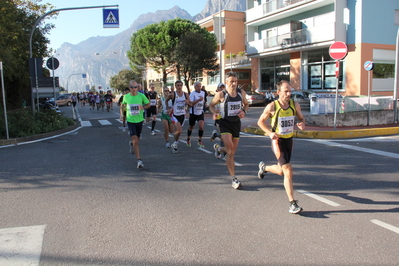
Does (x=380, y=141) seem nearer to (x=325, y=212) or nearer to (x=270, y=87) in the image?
(x=325, y=212)

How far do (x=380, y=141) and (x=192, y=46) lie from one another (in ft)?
75.3

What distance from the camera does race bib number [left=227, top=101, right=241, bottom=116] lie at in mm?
5700

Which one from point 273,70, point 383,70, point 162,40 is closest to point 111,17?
point 273,70

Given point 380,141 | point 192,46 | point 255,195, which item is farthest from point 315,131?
point 192,46

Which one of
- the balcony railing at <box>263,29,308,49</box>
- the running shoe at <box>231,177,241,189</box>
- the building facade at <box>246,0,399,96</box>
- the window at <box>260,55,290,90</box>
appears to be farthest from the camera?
the window at <box>260,55,290,90</box>

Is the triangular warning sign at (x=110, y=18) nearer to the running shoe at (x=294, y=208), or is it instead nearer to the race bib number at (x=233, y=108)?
the race bib number at (x=233, y=108)

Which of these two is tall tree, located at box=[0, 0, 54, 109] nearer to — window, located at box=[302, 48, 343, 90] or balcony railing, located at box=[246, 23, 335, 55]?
balcony railing, located at box=[246, 23, 335, 55]

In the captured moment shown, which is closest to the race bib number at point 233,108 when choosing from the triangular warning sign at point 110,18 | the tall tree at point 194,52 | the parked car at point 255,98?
the triangular warning sign at point 110,18

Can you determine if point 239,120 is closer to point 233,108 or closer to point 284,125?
point 233,108

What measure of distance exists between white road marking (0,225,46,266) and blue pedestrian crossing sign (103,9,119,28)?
1337cm

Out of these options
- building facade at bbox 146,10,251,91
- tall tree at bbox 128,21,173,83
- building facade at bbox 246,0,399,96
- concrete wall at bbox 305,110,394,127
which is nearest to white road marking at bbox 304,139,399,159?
concrete wall at bbox 305,110,394,127

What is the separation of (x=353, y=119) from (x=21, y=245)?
1335 cm

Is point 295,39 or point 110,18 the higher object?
point 295,39

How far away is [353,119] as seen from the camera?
1416cm
